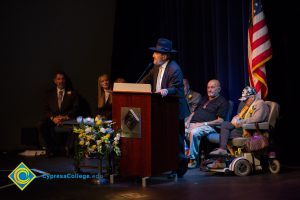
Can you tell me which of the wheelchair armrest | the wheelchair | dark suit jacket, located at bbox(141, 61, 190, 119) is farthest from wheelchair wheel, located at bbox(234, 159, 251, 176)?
dark suit jacket, located at bbox(141, 61, 190, 119)

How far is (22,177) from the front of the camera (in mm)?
5164

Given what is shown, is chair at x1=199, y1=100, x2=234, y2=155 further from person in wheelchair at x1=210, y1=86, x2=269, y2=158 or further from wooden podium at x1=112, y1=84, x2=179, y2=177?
wooden podium at x1=112, y1=84, x2=179, y2=177

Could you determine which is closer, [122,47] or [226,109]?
[226,109]

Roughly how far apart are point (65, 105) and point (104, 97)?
64cm

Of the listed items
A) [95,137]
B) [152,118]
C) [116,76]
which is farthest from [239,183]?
[116,76]

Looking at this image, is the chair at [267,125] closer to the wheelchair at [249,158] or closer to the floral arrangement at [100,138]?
the wheelchair at [249,158]

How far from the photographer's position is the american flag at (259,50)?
610 centimetres

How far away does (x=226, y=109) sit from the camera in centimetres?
641

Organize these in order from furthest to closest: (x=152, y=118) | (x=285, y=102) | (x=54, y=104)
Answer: (x=54, y=104), (x=285, y=102), (x=152, y=118)

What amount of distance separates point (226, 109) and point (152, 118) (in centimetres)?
213

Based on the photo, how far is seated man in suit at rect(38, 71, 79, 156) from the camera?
764 cm

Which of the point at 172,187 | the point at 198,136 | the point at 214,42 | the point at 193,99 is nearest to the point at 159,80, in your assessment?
the point at 172,187

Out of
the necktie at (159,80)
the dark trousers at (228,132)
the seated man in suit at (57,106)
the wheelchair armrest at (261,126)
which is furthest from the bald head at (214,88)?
the seated man in suit at (57,106)

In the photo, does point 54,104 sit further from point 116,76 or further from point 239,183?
point 239,183
